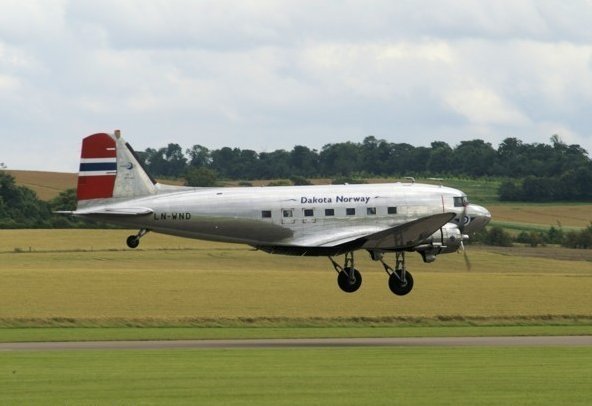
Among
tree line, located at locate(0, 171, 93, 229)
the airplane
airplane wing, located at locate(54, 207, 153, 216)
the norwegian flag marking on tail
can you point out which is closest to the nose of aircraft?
the airplane

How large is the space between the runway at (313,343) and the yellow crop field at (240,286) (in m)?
14.0

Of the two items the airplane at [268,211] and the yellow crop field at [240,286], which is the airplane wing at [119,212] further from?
the yellow crop field at [240,286]

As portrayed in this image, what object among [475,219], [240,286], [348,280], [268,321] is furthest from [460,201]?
[240,286]

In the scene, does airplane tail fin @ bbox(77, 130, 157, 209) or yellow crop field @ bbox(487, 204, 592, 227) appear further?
yellow crop field @ bbox(487, 204, 592, 227)

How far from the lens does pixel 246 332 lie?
8469 centimetres

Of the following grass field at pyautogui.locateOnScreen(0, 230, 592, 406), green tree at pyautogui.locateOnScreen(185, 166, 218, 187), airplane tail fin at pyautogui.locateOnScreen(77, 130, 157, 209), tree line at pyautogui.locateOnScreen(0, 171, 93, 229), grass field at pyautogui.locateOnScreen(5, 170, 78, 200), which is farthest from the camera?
grass field at pyautogui.locateOnScreen(5, 170, 78, 200)

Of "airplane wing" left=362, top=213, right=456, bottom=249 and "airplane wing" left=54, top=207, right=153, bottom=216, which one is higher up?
"airplane wing" left=54, top=207, right=153, bottom=216

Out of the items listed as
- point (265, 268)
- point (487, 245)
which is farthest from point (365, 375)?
point (487, 245)

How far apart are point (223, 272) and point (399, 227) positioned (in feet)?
177

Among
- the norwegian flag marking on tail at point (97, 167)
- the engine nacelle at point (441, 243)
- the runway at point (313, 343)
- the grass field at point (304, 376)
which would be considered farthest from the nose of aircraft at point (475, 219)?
the norwegian flag marking on tail at point (97, 167)

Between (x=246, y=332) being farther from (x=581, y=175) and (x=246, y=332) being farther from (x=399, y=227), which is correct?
(x=581, y=175)

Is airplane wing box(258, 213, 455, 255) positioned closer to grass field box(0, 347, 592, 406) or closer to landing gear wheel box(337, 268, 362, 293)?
landing gear wheel box(337, 268, 362, 293)

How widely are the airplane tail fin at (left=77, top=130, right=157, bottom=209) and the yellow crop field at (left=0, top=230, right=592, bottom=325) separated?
27.1m

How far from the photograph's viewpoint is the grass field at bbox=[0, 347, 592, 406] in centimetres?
4628
